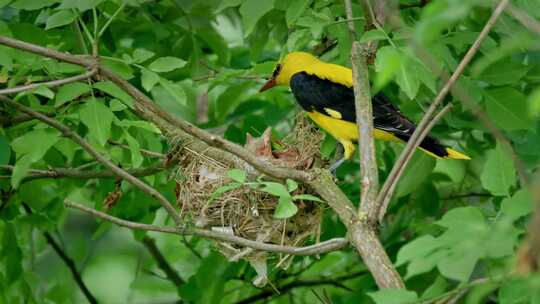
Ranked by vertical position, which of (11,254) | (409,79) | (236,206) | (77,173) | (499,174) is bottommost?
(11,254)

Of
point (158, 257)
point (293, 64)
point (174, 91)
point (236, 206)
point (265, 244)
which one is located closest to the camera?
point (265, 244)

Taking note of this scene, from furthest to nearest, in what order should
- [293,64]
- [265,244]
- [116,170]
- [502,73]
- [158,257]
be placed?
[158,257] → [293,64] → [502,73] → [116,170] → [265,244]

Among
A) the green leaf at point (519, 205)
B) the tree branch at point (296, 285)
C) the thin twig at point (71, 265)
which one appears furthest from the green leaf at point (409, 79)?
the thin twig at point (71, 265)

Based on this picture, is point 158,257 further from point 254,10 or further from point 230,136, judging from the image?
point 254,10

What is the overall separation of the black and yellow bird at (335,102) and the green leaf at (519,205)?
2.07 meters

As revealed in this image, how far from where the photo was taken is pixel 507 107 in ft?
13.4

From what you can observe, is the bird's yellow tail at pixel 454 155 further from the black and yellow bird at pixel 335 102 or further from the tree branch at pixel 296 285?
the tree branch at pixel 296 285

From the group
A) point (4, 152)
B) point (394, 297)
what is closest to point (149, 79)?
point (4, 152)

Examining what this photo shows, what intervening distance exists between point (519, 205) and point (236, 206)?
2.20 metres

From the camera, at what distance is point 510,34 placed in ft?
13.4

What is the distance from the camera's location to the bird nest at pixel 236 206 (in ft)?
14.6

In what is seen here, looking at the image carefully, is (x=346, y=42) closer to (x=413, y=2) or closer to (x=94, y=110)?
(x=413, y=2)

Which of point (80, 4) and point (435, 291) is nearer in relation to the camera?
point (435, 291)

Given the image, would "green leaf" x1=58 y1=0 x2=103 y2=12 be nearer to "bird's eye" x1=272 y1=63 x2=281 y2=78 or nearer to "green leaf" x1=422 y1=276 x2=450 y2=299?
"bird's eye" x1=272 y1=63 x2=281 y2=78
